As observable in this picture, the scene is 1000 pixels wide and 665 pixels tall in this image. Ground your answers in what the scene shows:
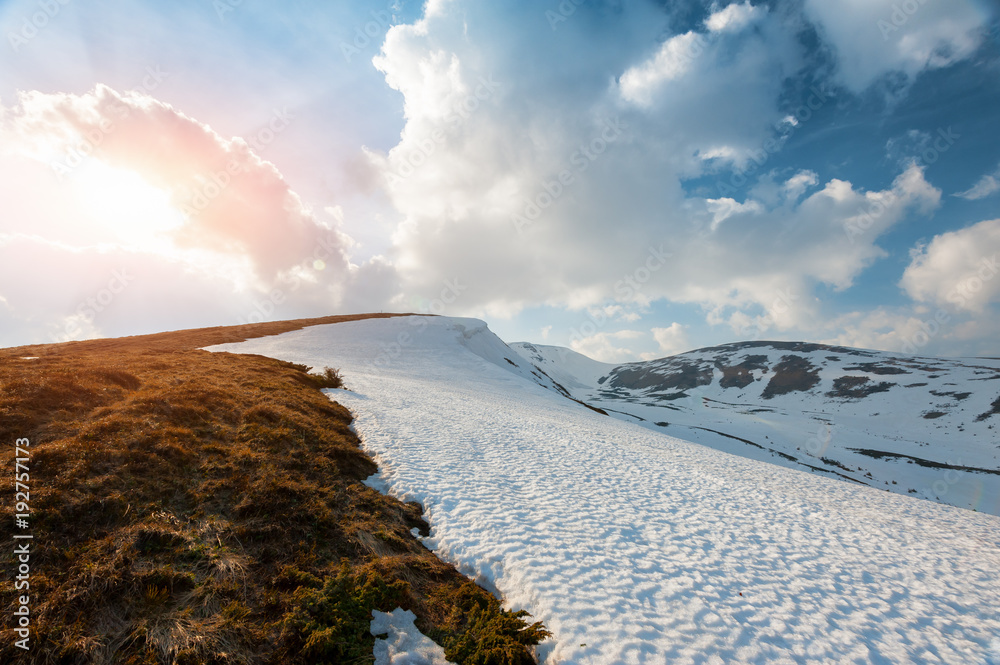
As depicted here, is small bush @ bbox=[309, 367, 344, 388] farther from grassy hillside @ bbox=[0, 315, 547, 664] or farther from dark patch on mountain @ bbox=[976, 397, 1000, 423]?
dark patch on mountain @ bbox=[976, 397, 1000, 423]

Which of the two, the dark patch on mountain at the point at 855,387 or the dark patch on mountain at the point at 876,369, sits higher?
the dark patch on mountain at the point at 876,369

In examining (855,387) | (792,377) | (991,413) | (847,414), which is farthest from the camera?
(792,377)

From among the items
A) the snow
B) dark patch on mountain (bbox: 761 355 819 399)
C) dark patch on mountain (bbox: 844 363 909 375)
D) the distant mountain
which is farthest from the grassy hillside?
dark patch on mountain (bbox: 844 363 909 375)

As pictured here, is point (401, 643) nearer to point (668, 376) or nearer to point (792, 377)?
point (792, 377)

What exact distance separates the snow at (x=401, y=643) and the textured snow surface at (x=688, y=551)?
1.87m

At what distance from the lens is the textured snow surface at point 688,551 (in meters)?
6.88

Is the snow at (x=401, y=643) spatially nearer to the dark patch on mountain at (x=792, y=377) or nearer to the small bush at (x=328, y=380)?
the small bush at (x=328, y=380)

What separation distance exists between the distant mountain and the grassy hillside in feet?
140

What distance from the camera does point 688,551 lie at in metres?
9.38

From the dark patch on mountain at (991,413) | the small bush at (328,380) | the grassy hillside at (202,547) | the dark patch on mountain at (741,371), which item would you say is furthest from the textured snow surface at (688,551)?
the dark patch on mountain at (741,371)

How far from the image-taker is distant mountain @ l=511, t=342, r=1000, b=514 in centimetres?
4294

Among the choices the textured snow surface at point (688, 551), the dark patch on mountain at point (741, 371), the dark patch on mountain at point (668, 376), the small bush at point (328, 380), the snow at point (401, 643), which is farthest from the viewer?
the dark patch on mountain at point (668, 376)

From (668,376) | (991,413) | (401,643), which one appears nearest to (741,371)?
(668,376)

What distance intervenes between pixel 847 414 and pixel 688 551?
115189 mm
